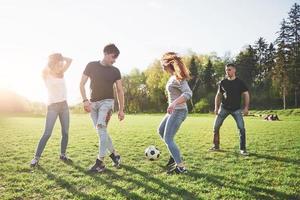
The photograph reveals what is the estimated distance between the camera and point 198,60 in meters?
89.4

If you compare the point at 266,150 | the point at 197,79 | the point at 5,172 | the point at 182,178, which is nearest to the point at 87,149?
the point at 5,172

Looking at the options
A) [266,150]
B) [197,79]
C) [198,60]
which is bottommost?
[266,150]

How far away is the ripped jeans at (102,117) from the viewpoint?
7559 millimetres

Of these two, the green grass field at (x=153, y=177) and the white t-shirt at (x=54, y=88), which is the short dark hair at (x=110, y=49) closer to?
the white t-shirt at (x=54, y=88)

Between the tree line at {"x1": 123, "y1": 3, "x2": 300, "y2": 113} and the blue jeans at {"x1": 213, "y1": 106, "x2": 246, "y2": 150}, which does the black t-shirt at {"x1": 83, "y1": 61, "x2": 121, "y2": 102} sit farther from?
the tree line at {"x1": 123, "y1": 3, "x2": 300, "y2": 113}

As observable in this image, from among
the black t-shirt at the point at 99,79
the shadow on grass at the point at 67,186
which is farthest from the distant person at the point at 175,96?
the shadow on grass at the point at 67,186

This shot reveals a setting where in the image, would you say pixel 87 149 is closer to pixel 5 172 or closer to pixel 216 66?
pixel 5 172

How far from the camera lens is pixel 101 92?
303 inches

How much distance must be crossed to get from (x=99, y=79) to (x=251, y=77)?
81.0 metres

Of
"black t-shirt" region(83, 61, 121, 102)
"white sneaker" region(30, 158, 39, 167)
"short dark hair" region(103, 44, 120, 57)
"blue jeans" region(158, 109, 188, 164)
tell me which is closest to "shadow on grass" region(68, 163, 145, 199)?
"white sneaker" region(30, 158, 39, 167)

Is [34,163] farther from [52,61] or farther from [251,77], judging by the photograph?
[251,77]

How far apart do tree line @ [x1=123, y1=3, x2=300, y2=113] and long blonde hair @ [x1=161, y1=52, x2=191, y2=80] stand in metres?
56.4

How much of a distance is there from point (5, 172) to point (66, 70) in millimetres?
2770

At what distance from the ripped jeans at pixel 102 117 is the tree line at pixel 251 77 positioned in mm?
56351
